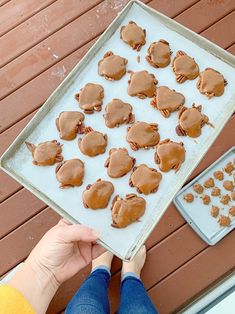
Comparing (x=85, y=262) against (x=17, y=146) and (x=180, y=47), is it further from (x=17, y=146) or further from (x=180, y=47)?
(x=180, y=47)

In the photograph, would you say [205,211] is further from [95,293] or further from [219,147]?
[95,293]

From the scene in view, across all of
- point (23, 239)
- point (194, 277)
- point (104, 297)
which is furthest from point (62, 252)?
point (194, 277)

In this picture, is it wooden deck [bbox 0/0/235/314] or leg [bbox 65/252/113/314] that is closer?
leg [bbox 65/252/113/314]

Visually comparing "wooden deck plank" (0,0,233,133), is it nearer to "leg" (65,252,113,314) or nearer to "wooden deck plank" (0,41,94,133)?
"wooden deck plank" (0,41,94,133)

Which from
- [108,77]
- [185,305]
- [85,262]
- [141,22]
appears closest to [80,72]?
[108,77]

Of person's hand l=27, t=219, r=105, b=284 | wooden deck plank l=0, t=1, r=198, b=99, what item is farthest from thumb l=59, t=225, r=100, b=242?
wooden deck plank l=0, t=1, r=198, b=99

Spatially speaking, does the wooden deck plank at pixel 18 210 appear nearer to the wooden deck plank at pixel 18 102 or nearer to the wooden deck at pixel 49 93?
the wooden deck at pixel 49 93

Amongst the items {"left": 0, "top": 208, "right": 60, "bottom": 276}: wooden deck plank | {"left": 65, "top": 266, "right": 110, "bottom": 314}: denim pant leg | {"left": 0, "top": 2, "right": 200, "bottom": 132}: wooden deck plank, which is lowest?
{"left": 0, "top": 208, "right": 60, "bottom": 276}: wooden deck plank

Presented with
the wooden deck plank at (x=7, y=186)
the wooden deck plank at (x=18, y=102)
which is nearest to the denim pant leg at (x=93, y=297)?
the wooden deck plank at (x=7, y=186)
